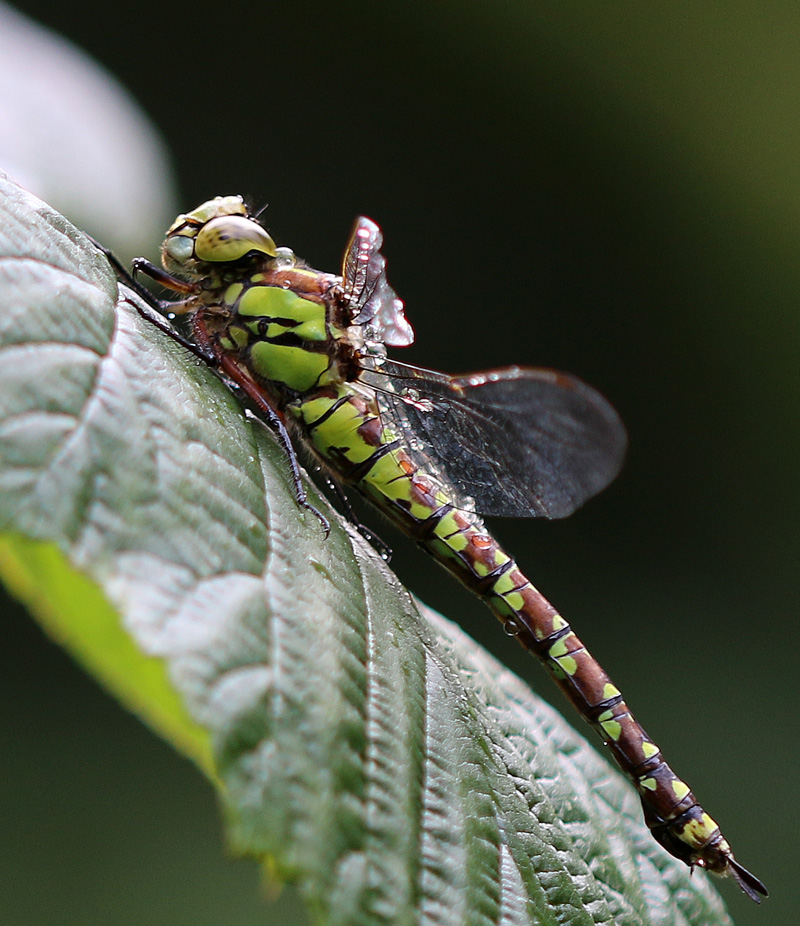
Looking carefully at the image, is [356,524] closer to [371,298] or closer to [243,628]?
[371,298]

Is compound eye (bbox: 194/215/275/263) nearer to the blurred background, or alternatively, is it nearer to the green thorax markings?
the green thorax markings

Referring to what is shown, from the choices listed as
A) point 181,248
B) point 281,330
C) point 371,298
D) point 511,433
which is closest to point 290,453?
point 281,330

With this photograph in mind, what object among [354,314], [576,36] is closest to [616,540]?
[576,36]

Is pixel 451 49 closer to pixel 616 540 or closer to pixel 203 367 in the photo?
pixel 616 540

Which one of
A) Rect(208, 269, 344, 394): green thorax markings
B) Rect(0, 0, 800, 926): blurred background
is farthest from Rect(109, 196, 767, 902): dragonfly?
Rect(0, 0, 800, 926): blurred background

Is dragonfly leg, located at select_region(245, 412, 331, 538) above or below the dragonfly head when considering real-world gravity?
below

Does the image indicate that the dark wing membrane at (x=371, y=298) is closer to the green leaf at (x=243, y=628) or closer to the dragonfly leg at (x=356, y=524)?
the dragonfly leg at (x=356, y=524)

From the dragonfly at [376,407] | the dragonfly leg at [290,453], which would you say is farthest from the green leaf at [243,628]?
the dragonfly at [376,407]

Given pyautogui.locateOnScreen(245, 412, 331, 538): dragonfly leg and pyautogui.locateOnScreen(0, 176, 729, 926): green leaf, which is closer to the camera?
pyautogui.locateOnScreen(0, 176, 729, 926): green leaf

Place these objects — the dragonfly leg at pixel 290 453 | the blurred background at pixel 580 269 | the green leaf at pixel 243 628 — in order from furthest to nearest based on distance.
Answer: the blurred background at pixel 580 269
the dragonfly leg at pixel 290 453
the green leaf at pixel 243 628
